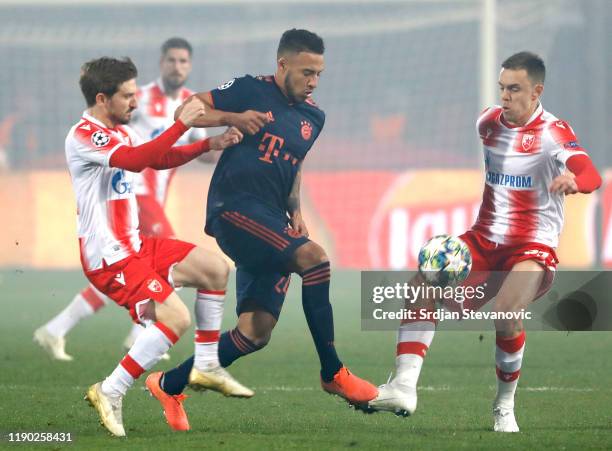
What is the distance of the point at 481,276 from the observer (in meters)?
7.82

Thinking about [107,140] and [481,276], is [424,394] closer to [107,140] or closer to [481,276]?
[481,276]

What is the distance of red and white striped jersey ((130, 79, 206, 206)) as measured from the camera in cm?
1164

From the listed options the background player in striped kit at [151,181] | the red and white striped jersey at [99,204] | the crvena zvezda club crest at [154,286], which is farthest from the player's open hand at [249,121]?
the background player in striped kit at [151,181]

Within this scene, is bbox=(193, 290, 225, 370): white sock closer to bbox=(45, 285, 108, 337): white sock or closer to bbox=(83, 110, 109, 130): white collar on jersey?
bbox=(83, 110, 109, 130): white collar on jersey

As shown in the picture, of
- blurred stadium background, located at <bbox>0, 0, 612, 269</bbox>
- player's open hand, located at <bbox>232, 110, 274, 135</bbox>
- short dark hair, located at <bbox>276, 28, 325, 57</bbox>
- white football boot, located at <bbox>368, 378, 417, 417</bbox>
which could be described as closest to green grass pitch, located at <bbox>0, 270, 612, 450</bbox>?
white football boot, located at <bbox>368, 378, 417, 417</bbox>

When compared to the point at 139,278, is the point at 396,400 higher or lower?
lower

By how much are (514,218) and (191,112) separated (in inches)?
83.4

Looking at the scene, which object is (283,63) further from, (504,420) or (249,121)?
(504,420)

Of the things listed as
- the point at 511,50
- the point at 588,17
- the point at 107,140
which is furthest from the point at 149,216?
the point at 588,17

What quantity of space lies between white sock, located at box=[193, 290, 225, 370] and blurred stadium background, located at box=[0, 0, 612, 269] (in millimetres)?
13598

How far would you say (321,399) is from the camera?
899 cm

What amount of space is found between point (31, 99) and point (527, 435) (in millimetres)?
19369

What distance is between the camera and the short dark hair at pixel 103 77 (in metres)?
7.43

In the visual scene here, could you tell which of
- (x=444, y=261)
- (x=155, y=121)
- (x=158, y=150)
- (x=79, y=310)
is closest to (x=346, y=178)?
(x=155, y=121)
